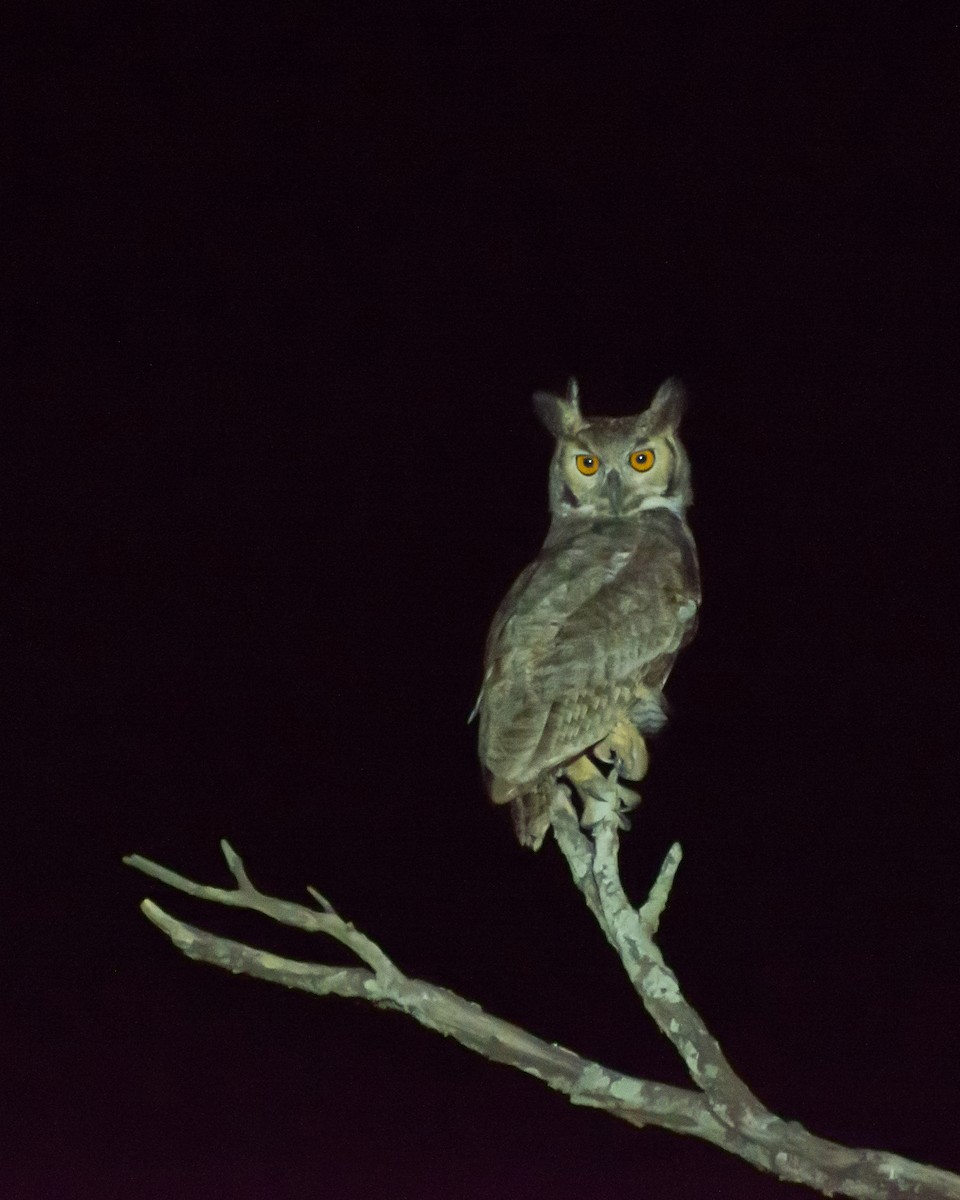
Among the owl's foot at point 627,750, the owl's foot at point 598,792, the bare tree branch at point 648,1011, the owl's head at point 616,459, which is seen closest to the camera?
the bare tree branch at point 648,1011

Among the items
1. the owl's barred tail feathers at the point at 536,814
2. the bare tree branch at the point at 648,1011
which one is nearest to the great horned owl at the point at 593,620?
the owl's barred tail feathers at the point at 536,814

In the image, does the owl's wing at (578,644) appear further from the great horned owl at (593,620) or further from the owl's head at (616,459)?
the owl's head at (616,459)

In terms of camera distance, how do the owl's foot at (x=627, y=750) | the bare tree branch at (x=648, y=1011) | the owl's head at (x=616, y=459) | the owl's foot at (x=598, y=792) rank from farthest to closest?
the owl's head at (x=616, y=459), the owl's foot at (x=627, y=750), the owl's foot at (x=598, y=792), the bare tree branch at (x=648, y=1011)

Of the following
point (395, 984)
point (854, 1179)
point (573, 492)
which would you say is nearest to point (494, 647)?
point (573, 492)

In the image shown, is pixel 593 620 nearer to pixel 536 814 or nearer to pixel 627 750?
pixel 627 750

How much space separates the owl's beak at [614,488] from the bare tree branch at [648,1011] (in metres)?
1.01

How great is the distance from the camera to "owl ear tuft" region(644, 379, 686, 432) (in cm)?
354

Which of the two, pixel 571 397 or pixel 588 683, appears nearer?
pixel 588 683

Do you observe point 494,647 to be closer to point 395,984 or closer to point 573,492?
point 573,492

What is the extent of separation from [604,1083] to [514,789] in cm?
57

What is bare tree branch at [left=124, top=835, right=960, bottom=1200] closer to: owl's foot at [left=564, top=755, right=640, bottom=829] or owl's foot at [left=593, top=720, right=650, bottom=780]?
owl's foot at [left=564, top=755, right=640, bottom=829]

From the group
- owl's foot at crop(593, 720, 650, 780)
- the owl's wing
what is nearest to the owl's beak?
the owl's wing

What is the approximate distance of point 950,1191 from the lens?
2.47m

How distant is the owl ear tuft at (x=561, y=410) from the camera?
11.8 ft
